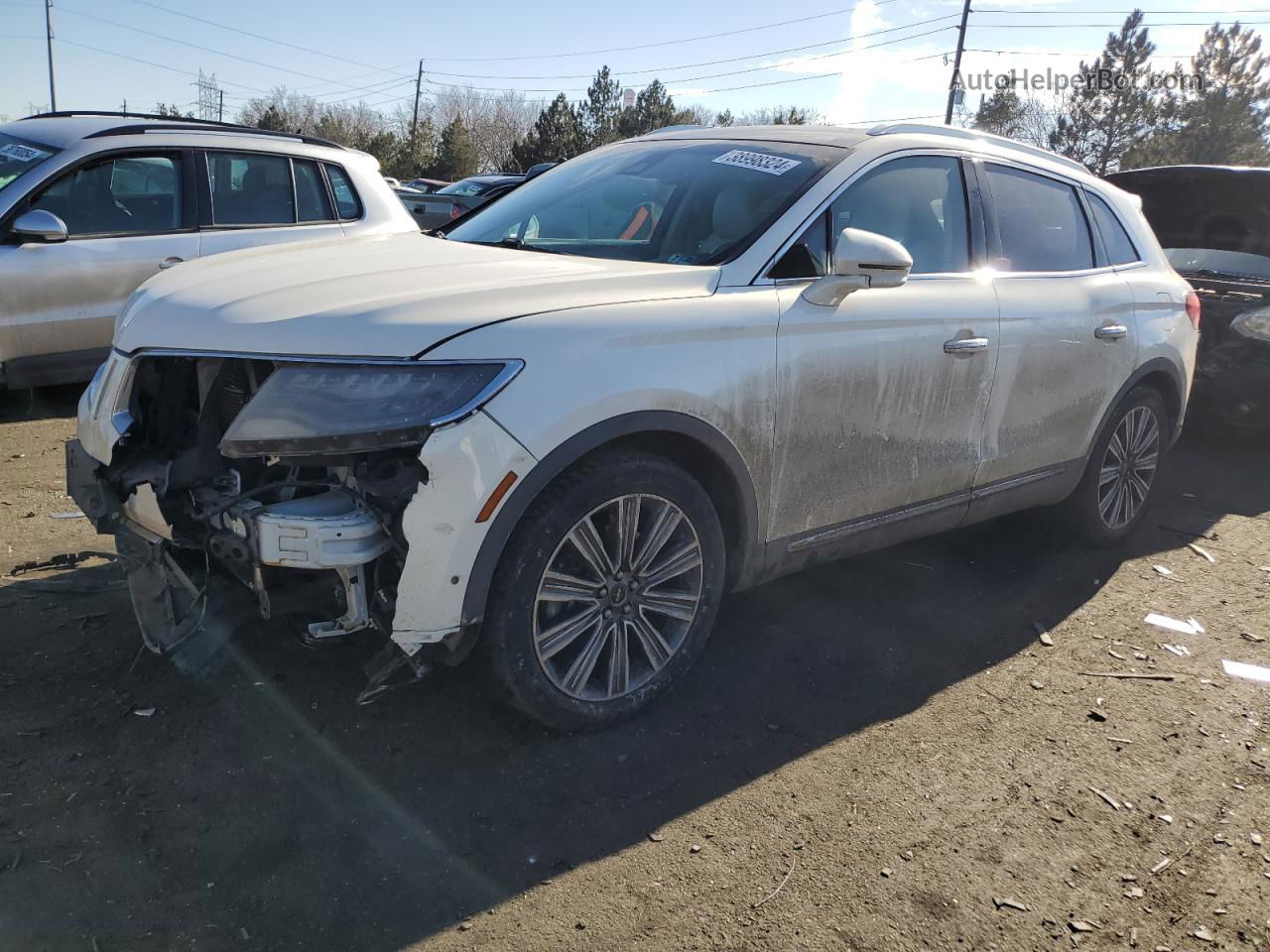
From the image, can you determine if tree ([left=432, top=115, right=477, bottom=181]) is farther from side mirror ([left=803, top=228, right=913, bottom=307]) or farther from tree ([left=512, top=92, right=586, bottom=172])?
side mirror ([left=803, top=228, right=913, bottom=307])

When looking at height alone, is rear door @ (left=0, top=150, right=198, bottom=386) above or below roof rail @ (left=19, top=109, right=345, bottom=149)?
below

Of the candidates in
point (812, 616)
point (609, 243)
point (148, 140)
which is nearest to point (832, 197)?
point (609, 243)

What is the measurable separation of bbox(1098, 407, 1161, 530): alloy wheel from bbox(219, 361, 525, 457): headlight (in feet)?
12.0

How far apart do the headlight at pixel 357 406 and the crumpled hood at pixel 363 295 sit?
68 millimetres

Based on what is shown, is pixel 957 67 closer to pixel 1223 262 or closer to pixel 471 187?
pixel 471 187

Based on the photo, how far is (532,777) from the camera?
9.79 ft

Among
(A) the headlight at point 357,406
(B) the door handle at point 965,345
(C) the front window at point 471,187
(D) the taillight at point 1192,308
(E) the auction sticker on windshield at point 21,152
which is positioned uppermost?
(C) the front window at point 471,187

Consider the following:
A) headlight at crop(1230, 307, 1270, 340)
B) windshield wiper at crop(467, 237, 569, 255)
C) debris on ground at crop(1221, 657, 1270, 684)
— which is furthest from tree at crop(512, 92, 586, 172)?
debris on ground at crop(1221, 657, 1270, 684)

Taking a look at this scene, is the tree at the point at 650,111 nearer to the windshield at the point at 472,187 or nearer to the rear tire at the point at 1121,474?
the windshield at the point at 472,187

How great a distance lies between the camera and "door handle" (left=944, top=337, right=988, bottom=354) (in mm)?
3861

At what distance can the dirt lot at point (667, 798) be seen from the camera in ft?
8.06

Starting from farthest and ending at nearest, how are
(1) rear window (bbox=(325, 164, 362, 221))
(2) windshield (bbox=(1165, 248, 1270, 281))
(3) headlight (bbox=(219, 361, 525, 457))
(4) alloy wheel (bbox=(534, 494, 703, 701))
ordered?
(2) windshield (bbox=(1165, 248, 1270, 281)), (1) rear window (bbox=(325, 164, 362, 221)), (4) alloy wheel (bbox=(534, 494, 703, 701)), (3) headlight (bbox=(219, 361, 525, 457))

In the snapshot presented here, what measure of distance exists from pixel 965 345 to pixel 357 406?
7.91ft

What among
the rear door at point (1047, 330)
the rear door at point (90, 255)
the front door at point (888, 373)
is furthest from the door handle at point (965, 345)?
the rear door at point (90, 255)
